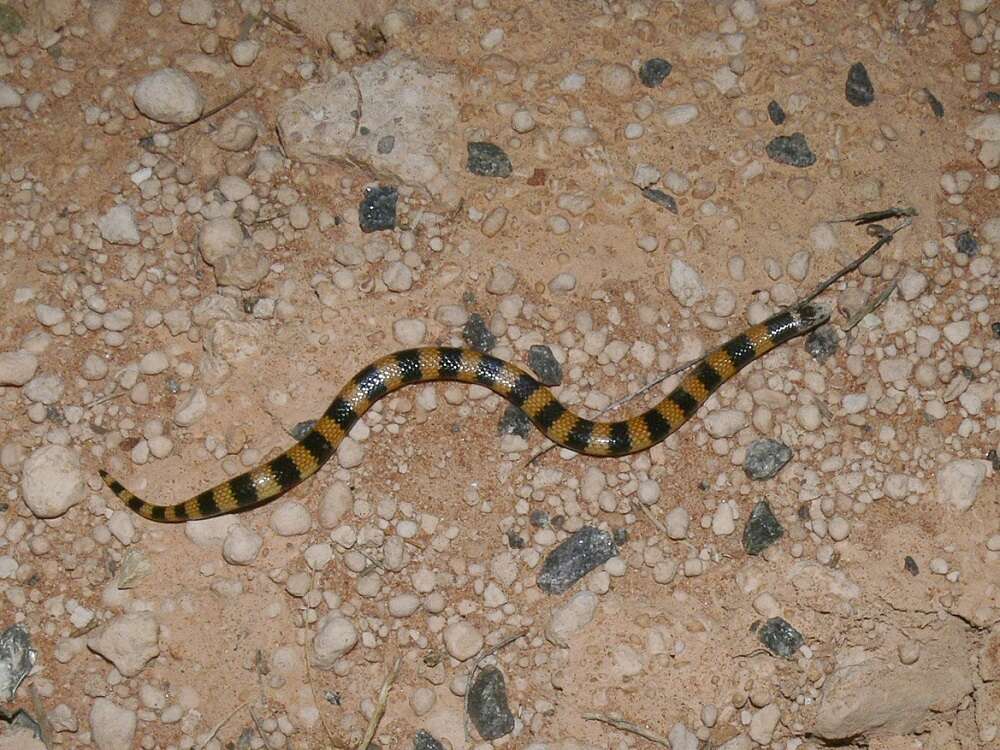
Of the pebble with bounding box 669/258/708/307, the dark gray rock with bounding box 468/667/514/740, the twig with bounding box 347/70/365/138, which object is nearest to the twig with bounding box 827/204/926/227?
the pebble with bounding box 669/258/708/307

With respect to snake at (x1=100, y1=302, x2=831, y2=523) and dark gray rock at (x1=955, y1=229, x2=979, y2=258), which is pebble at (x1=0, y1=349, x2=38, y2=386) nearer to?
snake at (x1=100, y1=302, x2=831, y2=523)

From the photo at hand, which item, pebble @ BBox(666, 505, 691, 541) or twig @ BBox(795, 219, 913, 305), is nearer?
pebble @ BBox(666, 505, 691, 541)

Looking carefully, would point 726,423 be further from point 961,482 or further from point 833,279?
point 961,482

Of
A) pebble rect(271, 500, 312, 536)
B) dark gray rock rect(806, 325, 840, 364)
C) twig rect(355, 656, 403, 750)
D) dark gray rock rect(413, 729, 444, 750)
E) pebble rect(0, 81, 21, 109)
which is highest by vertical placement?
pebble rect(0, 81, 21, 109)

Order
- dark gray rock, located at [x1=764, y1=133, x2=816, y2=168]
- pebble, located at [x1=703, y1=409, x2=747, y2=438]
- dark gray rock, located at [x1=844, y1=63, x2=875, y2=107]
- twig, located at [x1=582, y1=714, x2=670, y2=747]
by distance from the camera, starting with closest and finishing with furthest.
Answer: twig, located at [x1=582, y1=714, x2=670, y2=747] → pebble, located at [x1=703, y1=409, x2=747, y2=438] → dark gray rock, located at [x1=764, y1=133, x2=816, y2=168] → dark gray rock, located at [x1=844, y1=63, x2=875, y2=107]

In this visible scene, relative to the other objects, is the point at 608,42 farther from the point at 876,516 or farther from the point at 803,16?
the point at 876,516

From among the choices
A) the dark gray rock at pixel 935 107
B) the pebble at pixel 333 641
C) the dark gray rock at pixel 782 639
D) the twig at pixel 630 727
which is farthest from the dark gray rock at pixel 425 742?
the dark gray rock at pixel 935 107

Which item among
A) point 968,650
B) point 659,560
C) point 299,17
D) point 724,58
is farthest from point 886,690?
point 299,17
